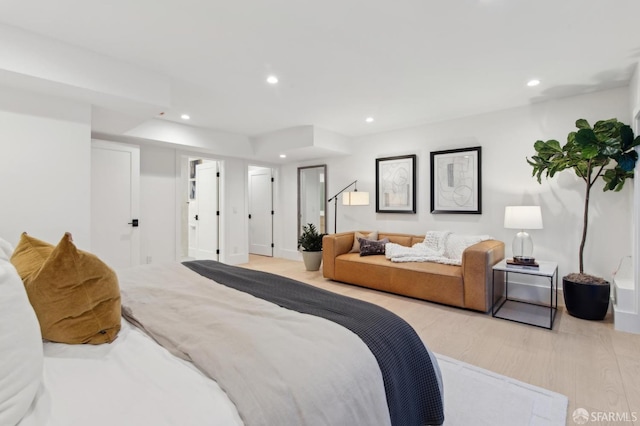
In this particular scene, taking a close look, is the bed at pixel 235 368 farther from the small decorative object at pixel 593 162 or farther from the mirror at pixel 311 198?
the mirror at pixel 311 198

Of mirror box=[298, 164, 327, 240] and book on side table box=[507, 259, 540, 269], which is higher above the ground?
mirror box=[298, 164, 327, 240]

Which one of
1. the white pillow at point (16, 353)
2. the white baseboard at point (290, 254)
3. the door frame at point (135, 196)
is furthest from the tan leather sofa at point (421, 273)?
the white pillow at point (16, 353)

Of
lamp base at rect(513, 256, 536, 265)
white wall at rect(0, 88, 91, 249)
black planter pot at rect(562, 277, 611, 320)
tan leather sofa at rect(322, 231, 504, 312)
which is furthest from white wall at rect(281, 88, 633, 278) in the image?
A: white wall at rect(0, 88, 91, 249)

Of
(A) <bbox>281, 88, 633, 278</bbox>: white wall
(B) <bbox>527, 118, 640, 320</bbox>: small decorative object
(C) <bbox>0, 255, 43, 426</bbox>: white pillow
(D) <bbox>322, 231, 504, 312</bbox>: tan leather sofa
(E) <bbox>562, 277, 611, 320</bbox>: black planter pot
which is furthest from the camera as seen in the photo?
(A) <bbox>281, 88, 633, 278</bbox>: white wall

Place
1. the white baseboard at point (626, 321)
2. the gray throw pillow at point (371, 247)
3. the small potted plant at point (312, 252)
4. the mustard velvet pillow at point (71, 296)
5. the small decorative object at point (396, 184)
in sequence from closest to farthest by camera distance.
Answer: the mustard velvet pillow at point (71, 296), the white baseboard at point (626, 321), the gray throw pillow at point (371, 247), the small decorative object at point (396, 184), the small potted plant at point (312, 252)

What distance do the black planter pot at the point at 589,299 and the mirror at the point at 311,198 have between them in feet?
13.8

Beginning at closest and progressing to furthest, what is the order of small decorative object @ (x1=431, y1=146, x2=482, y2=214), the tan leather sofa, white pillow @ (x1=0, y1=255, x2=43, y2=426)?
white pillow @ (x1=0, y1=255, x2=43, y2=426) < the tan leather sofa < small decorative object @ (x1=431, y1=146, x2=482, y2=214)

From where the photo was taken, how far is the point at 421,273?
12.1 ft

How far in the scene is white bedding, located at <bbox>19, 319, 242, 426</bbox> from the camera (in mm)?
743

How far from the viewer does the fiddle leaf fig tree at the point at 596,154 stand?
9.22 ft

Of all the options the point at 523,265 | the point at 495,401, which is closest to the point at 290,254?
the point at 523,265

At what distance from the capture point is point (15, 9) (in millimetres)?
2092

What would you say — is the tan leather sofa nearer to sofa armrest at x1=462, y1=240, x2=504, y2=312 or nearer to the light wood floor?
sofa armrest at x1=462, y1=240, x2=504, y2=312

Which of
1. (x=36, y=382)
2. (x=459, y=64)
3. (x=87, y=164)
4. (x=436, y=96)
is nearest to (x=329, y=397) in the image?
(x=36, y=382)
